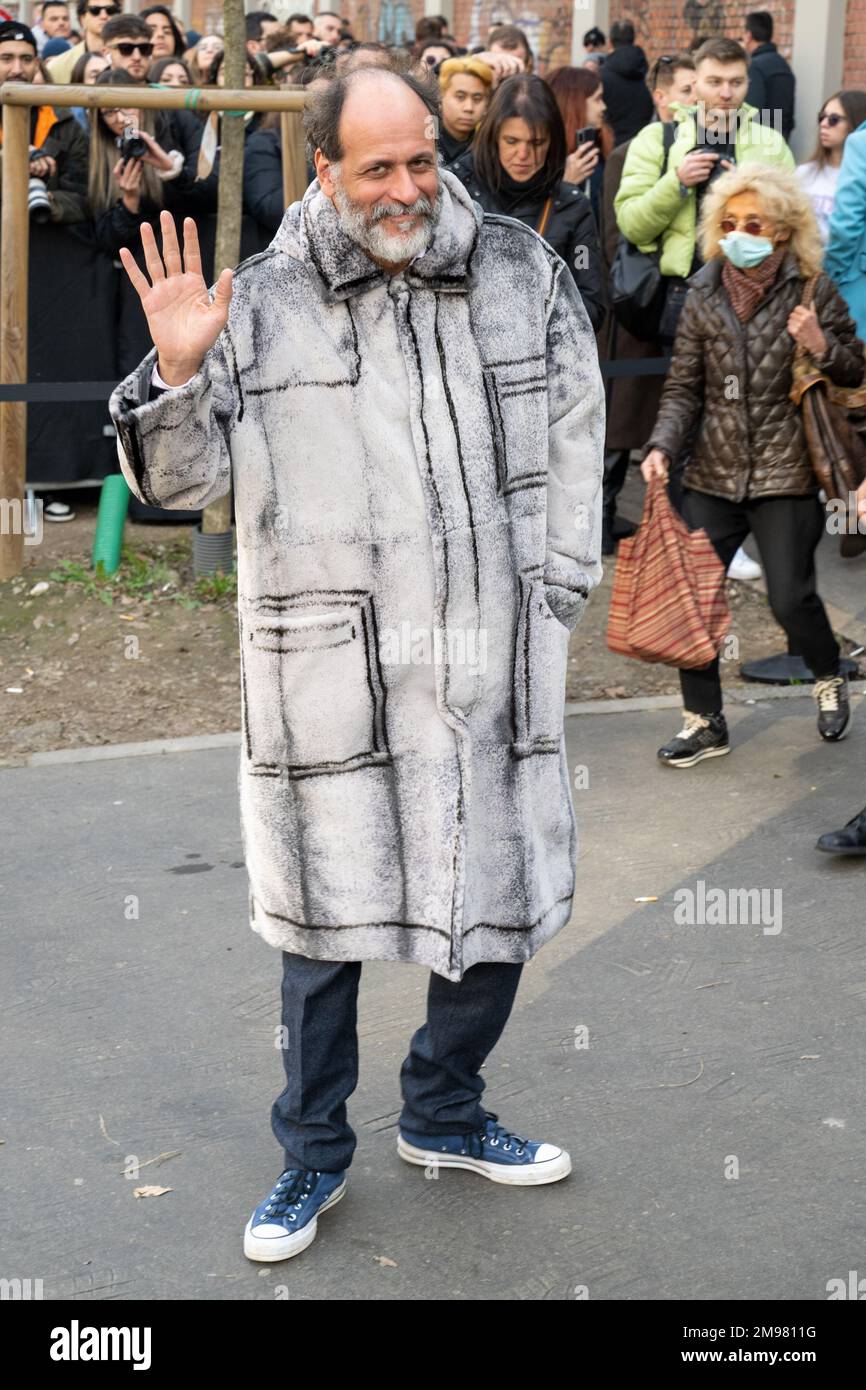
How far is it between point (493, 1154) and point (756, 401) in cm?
327

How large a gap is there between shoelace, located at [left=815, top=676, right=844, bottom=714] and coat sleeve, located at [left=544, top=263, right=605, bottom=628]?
3.13 m

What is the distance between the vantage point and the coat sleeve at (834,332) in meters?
6.20

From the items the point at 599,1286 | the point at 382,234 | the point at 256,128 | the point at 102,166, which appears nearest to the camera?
the point at 382,234

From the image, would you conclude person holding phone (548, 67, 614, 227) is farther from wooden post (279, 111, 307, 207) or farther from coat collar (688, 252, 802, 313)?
coat collar (688, 252, 802, 313)

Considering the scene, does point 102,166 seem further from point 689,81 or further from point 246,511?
point 246,511

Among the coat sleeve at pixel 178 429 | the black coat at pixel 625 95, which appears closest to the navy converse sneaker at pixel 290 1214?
the coat sleeve at pixel 178 429

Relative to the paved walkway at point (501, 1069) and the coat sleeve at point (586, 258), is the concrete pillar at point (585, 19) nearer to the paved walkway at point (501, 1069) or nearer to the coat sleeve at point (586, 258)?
the coat sleeve at point (586, 258)

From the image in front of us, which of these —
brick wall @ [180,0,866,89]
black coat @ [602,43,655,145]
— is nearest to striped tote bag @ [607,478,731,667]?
black coat @ [602,43,655,145]

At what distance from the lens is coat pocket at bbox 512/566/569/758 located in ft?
11.4

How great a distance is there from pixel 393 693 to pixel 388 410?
51cm

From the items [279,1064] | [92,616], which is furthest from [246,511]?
[92,616]

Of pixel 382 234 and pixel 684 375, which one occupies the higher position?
pixel 382 234

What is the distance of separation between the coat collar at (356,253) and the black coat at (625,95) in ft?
26.7

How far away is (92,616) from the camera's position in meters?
7.55
